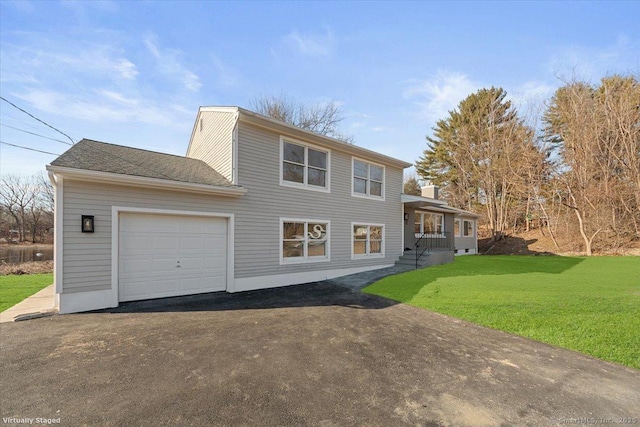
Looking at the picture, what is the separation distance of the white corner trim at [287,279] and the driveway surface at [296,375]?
271 cm

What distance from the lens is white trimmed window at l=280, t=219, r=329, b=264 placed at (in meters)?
9.34

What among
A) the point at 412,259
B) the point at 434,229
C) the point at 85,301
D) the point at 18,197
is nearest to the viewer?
the point at 85,301

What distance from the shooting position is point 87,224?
6.10 metres

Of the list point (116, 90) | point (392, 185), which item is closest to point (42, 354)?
point (116, 90)

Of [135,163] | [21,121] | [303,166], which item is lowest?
[135,163]

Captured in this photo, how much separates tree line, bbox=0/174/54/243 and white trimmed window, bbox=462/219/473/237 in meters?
47.9

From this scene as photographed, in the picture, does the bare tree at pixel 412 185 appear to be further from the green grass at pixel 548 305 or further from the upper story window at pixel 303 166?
the upper story window at pixel 303 166

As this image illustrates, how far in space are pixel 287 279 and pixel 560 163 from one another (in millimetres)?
22416

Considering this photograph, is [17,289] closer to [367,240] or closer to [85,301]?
[85,301]

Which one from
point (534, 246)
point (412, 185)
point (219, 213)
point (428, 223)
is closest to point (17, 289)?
point (219, 213)

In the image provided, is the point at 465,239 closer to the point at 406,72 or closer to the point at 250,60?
the point at 406,72

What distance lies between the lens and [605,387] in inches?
126

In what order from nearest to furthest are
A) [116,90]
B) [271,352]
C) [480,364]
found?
1. [480,364]
2. [271,352]
3. [116,90]

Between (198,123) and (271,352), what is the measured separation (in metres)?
10.3
